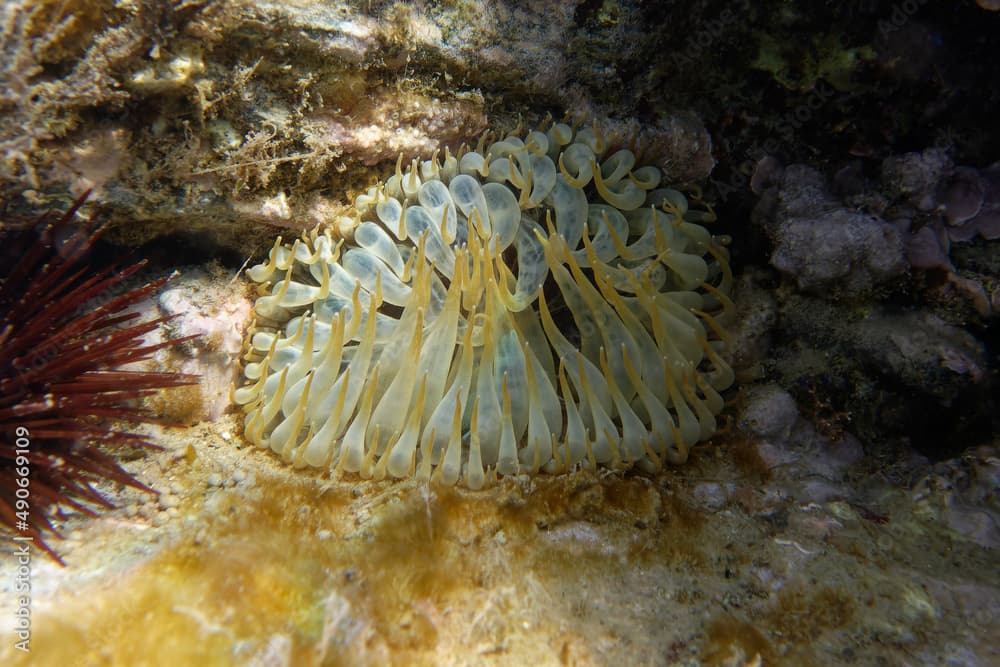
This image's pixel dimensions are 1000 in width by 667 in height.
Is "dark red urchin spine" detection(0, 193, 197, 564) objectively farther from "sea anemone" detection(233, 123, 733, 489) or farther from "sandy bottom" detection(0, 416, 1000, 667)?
"sea anemone" detection(233, 123, 733, 489)

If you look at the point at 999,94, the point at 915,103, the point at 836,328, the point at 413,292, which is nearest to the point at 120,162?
the point at 413,292

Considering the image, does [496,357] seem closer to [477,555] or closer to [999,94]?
[477,555]

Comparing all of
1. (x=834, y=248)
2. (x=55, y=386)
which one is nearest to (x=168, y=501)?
(x=55, y=386)

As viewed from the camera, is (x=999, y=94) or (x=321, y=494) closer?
(x=321, y=494)
